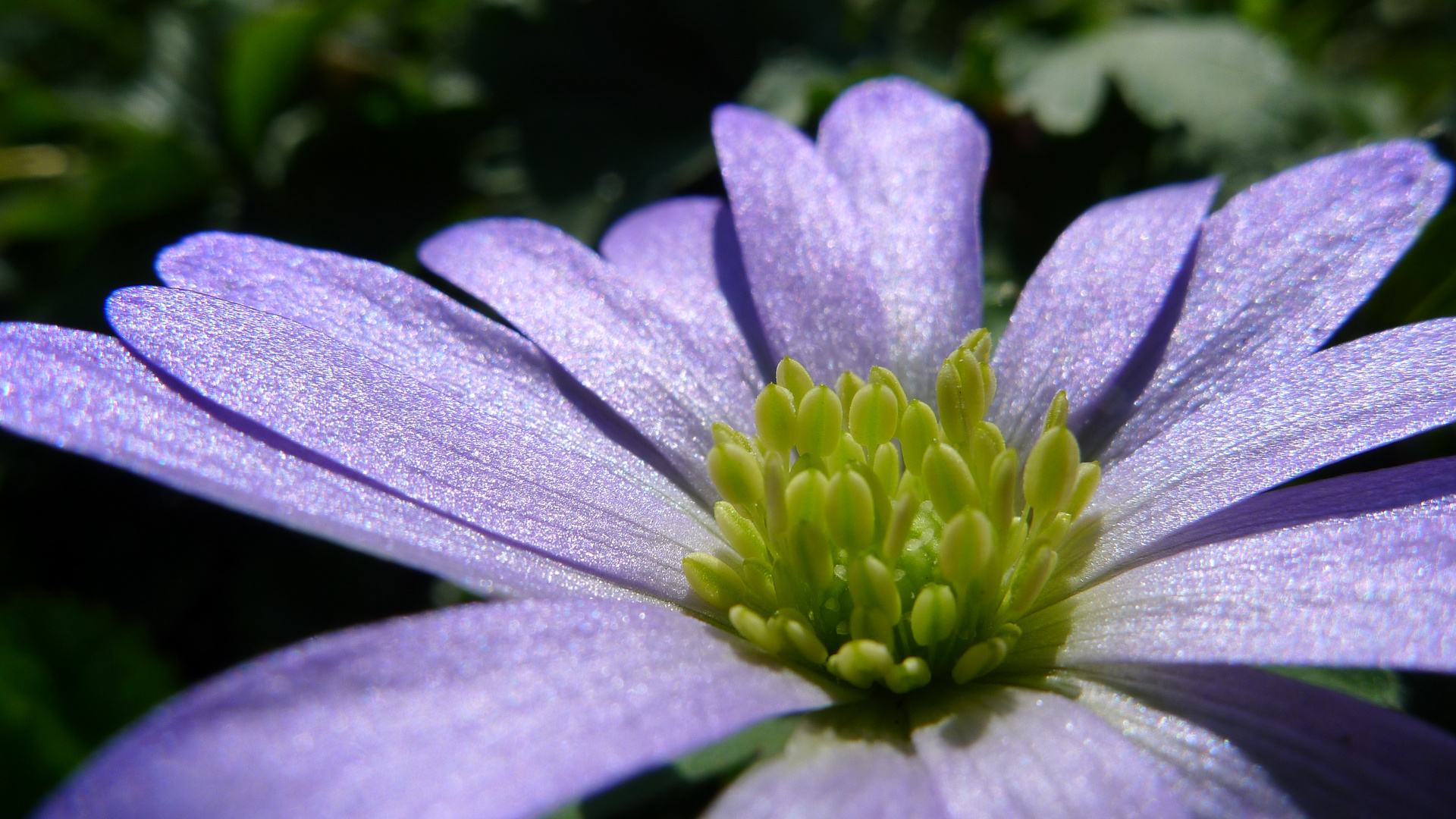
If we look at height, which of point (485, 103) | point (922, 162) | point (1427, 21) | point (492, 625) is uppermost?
point (485, 103)

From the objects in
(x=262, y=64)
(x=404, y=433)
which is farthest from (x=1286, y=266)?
(x=262, y=64)

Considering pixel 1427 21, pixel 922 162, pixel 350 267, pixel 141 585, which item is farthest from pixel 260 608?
pixel 1427 21

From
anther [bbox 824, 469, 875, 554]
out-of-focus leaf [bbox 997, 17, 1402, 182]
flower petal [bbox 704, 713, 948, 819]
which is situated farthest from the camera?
out-of-focus leaf [bbox 997, 17, 1402, 182]

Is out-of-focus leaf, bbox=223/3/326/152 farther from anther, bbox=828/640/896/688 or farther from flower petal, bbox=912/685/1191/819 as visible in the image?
flower petal, bbox=912/685/1191/819

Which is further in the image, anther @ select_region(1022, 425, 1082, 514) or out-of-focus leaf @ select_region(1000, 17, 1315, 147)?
out-of-focus leaf @ select_region(1000, 17, 1315, 147)

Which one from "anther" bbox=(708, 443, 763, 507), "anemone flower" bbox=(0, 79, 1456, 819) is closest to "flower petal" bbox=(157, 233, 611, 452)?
"anemone flower" bbox=(0, 79, 1456, 819)

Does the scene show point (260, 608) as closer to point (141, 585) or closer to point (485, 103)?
point (141, 585)

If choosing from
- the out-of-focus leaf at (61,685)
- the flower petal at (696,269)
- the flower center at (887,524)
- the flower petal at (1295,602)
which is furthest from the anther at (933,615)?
the out-of-focus leaf at (61,685)
